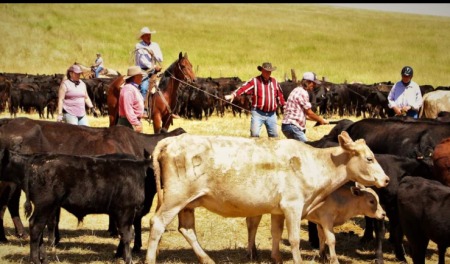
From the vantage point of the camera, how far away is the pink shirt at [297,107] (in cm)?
1208

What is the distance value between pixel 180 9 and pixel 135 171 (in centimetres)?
6422

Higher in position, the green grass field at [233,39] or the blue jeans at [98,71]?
the green grass field at [233,39]

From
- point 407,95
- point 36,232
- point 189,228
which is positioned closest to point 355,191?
point 189,228

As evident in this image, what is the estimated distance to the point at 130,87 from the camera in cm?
1196

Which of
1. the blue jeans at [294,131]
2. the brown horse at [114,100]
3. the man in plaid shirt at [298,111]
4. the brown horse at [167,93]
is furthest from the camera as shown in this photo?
the brown horse at [167,93]

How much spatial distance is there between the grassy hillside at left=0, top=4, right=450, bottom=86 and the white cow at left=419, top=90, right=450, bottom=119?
3135 centimetres

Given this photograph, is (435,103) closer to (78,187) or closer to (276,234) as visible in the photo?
(276,234)

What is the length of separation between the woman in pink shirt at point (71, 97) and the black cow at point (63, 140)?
2215 mm

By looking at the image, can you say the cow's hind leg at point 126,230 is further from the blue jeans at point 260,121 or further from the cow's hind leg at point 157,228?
the blue jeans at point 260,121

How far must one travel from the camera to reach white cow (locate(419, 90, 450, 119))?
17891 mm

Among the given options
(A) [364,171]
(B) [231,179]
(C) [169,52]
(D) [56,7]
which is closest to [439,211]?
(A) [364,171]

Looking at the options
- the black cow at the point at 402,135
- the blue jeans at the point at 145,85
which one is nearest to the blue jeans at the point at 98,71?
the blue jeans at the point at 145,85

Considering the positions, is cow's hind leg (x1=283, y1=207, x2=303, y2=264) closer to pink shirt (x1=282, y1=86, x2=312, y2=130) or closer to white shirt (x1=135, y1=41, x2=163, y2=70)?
pink shirt (x1=282, y1=86, x2=312, y2=130)

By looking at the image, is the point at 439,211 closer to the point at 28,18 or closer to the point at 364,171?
the point at 364,171
